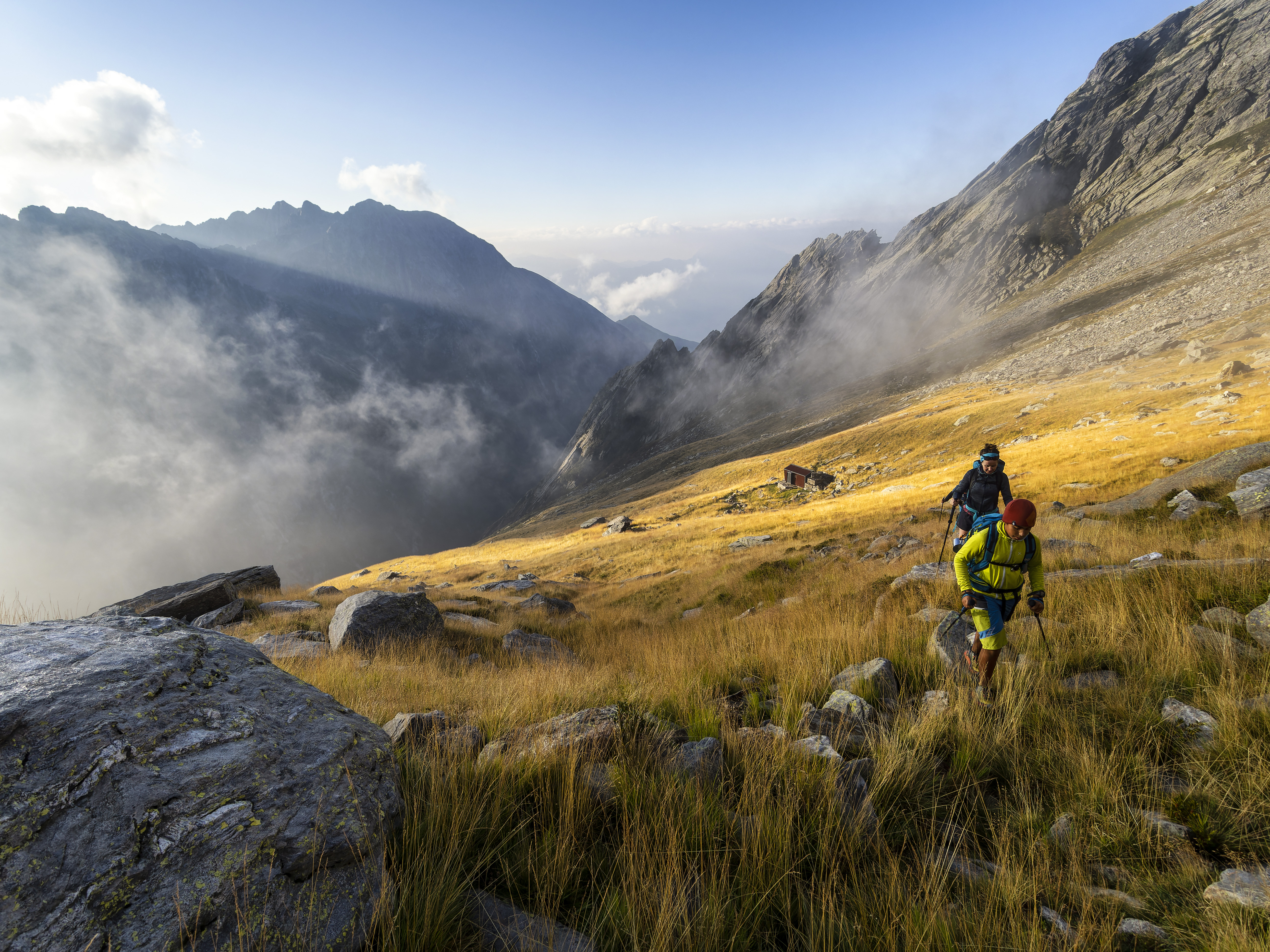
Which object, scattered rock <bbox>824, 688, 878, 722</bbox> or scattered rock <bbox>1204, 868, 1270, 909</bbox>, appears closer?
scattered rock <bbox>1204, 868, 1270, 909</bbox>

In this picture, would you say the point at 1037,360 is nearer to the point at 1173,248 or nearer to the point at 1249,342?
the point at 1249,342

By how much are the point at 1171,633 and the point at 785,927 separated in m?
5.52

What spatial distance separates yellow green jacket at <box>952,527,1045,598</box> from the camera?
5512mm

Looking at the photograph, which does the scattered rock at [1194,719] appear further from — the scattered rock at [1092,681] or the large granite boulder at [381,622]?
the large granite boulder at [381,622]

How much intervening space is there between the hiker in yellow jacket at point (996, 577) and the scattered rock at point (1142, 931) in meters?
3.03

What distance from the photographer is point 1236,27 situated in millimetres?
122188

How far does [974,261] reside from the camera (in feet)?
457

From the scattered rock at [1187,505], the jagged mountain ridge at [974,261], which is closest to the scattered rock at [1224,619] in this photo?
the scattered rock at [1187,505]

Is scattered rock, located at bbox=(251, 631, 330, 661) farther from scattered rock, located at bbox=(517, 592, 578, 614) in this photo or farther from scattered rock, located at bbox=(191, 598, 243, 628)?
scattered rock, located at bbox=(517, 592, 578, 614)

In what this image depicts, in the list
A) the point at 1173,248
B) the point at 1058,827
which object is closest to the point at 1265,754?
the point at 1058,827

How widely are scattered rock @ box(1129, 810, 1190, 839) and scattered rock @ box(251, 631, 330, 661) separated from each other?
32.3 ft

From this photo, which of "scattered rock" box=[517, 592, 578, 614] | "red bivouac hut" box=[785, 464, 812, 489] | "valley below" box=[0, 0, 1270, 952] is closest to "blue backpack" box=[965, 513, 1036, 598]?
"valley below" box=[0, 0, 1270, 952]

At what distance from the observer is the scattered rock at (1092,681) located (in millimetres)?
4785

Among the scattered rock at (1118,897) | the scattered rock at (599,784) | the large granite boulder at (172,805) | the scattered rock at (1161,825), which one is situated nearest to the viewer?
the large granite boulder at (172,805)
